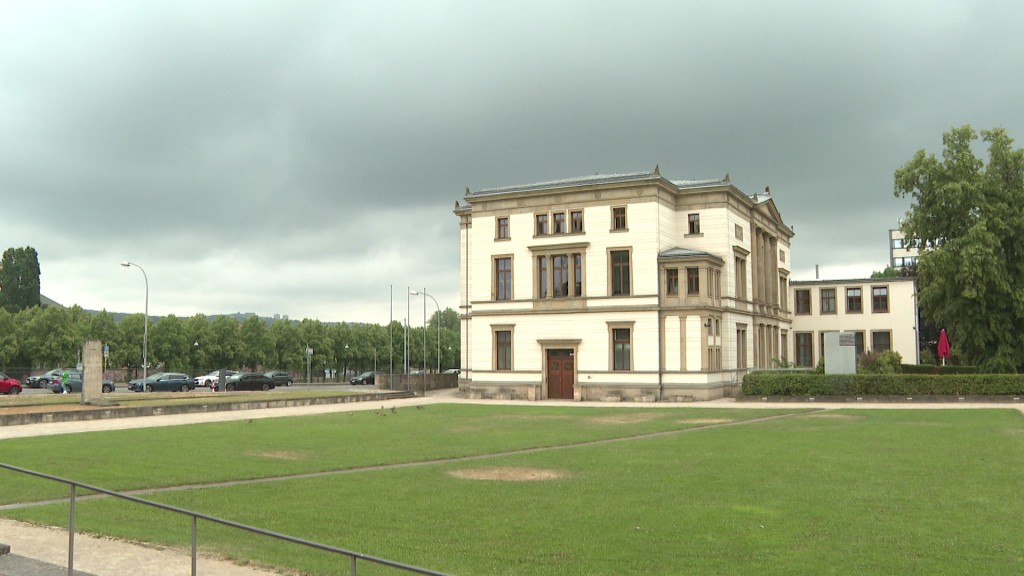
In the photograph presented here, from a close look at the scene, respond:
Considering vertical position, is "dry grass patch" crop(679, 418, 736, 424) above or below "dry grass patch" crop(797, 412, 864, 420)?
below

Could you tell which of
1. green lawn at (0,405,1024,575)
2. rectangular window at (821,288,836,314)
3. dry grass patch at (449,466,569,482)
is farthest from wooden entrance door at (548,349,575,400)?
dry grass patch at (449,466,569,482)

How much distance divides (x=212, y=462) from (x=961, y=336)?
149 feet

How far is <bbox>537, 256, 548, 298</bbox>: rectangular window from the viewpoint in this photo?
191ft

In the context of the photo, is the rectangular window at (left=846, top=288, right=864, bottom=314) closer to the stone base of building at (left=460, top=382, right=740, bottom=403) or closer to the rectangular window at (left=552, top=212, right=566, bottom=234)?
the stone base of building at (left=460, top=382, right=740, bottom=403)

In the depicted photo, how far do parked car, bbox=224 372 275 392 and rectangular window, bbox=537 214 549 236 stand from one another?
30.0 meters

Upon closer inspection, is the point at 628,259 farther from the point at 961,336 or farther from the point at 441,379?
the point at 441,379

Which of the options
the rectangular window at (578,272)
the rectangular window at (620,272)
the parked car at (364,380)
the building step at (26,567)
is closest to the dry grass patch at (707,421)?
the rectangular window at (620,272)

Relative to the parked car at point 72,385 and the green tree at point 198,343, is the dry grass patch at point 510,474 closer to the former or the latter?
the parked car at point 72,385

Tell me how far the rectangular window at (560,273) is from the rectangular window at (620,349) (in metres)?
4.50

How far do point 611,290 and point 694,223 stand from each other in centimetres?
768

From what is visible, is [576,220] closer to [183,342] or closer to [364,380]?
[364,380]

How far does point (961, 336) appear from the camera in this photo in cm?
5094

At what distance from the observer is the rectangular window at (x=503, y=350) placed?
59219 mm

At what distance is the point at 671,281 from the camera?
2164 inches
